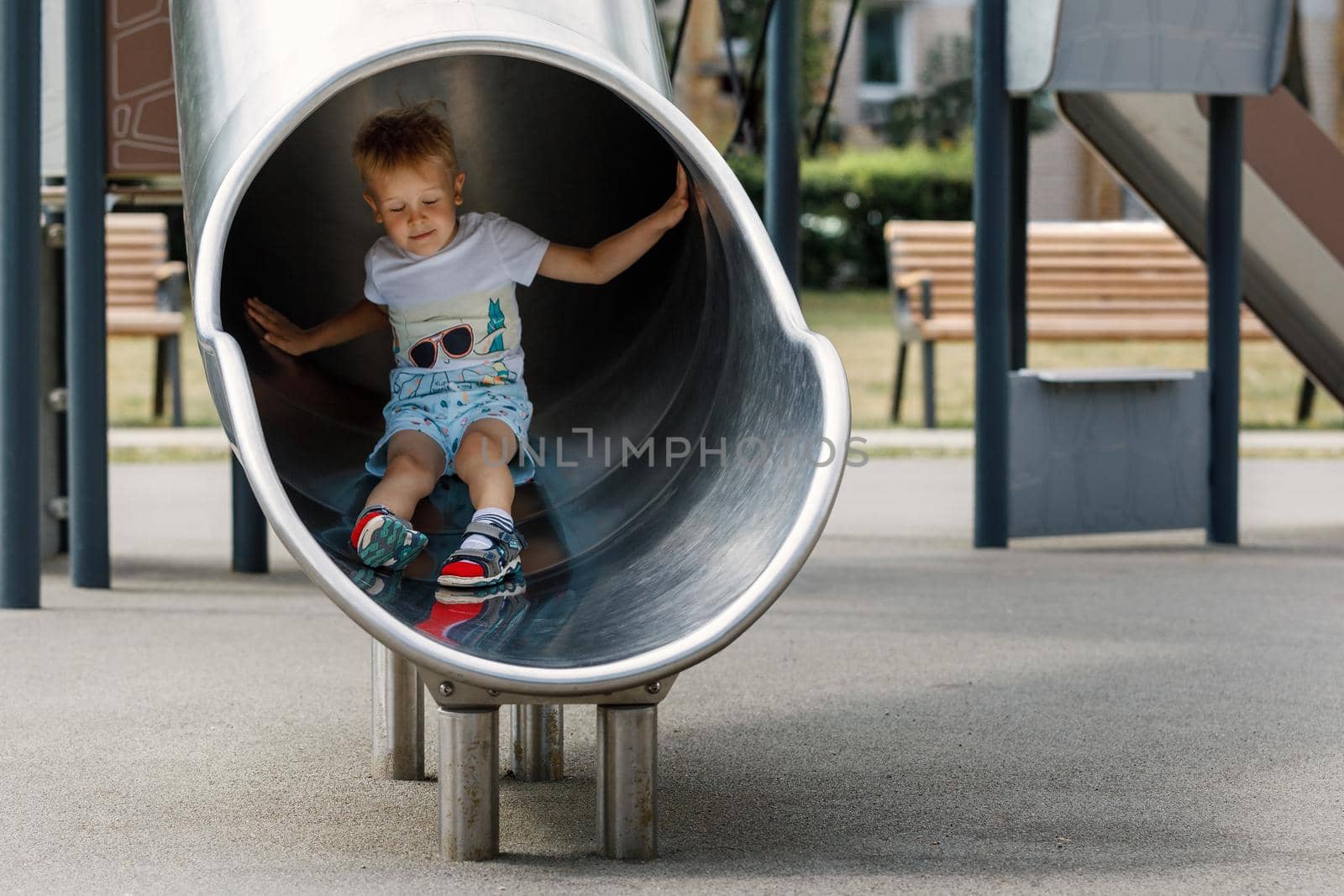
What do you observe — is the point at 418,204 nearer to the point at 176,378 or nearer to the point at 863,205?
the point at 176,378

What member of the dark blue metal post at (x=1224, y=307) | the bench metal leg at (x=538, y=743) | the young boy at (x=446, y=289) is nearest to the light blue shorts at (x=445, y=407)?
the young boy at (x=446, y=289)

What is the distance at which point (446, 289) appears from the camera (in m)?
3.56

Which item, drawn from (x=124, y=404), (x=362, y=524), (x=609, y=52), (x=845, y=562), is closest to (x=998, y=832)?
(x=362, y=524)

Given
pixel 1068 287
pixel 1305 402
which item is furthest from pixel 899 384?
pixel 1305 402

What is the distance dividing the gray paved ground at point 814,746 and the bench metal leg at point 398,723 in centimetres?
5

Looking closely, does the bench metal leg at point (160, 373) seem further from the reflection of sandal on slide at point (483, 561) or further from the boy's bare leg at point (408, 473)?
the reflection of sandal on slide at point (483, 561)

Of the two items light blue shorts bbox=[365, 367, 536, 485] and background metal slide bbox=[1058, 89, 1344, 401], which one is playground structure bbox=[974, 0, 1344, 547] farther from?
light blue shorts bbox=[365, 367, 536, 485]

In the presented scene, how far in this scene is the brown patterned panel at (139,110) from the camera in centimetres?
527

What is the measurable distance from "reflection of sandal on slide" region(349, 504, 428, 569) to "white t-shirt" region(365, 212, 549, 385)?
18.0 inches

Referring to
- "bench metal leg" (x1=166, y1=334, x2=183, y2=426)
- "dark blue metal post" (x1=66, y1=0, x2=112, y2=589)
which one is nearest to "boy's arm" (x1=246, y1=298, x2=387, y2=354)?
"dark blue metal post" (x1=66, y1=0, x2=112, y2=589)

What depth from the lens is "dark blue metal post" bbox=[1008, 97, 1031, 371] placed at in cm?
721

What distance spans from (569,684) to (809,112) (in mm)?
18790

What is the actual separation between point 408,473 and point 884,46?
22726mm

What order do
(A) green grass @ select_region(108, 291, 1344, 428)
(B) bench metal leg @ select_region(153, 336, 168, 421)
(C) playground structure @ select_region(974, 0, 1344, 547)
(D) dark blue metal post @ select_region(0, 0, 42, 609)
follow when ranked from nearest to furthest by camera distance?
1. (D) dark blue metal post @ select_region(0, 0, 42, 609)
2. (C) playground structure @ select_region(974, 0, 1344, 547)
3. (B) bench metal leg @ select_region(153, 336, 168, 421)
4. (A) green grass @ select_region(108, 291, 1344, 428)
